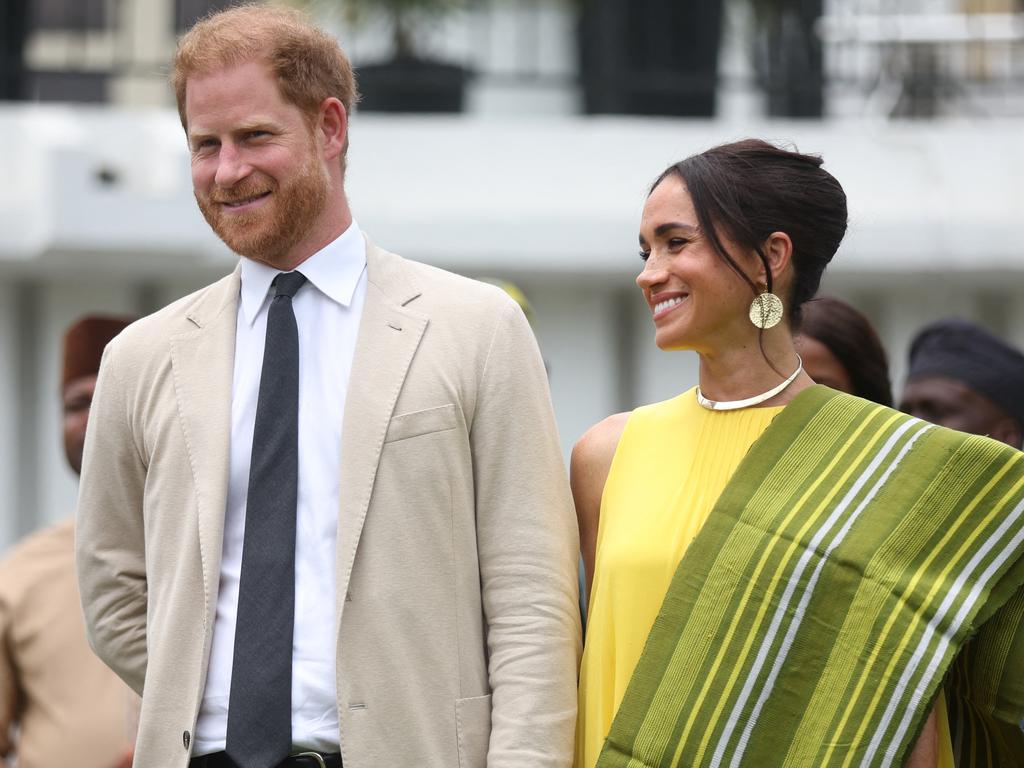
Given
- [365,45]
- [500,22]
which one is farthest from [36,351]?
[500,22]

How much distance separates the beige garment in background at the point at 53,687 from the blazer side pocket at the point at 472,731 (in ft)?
4.46

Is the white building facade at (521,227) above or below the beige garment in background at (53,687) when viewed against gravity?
above

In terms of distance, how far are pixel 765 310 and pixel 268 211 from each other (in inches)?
33.8

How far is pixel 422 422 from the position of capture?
112 inches

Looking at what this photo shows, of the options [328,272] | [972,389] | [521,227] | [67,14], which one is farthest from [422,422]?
[67,14]

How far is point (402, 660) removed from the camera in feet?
9.11

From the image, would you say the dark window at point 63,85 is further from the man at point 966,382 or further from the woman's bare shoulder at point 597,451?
the woman's bare shoulder at point 597,451

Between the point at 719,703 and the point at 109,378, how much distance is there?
46.8 inches

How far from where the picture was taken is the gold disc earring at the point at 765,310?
9.86 ft

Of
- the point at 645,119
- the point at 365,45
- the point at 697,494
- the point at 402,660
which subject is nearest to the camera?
the point at 402,660

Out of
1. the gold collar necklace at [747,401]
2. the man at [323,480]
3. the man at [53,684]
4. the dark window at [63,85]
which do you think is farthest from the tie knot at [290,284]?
the dark window at [63,85]

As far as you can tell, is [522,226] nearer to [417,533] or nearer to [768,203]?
[768,203]

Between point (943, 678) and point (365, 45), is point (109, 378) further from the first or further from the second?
point (365, 45)

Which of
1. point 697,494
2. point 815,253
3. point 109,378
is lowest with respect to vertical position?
point 697,494
